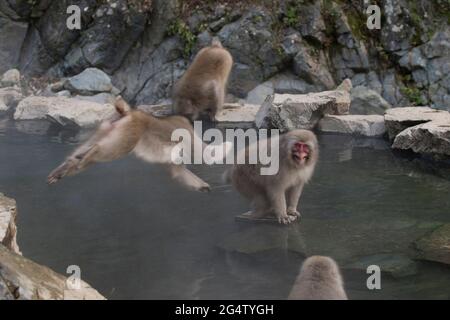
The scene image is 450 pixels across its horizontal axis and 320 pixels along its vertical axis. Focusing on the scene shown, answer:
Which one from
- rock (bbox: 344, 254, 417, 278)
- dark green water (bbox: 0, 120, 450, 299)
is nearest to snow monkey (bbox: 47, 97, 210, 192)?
dark green water (bbox: 0, 120, 450, 299)

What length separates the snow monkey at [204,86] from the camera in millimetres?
8734

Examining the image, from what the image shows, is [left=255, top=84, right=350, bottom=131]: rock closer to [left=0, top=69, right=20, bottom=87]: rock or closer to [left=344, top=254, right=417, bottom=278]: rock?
[left=344, top=254, right=417, bottom=278]: rock

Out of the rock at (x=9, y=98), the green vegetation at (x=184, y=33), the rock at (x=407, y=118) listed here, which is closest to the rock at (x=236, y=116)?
the rock at (x=407, y=118)

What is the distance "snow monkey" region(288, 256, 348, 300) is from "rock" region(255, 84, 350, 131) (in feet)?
16.8

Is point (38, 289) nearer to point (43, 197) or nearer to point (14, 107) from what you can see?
point (43, 197)

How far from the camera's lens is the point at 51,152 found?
7.57 meters

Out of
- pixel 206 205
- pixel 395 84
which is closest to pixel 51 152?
pixel 206 205

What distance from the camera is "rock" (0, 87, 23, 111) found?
10358 mm

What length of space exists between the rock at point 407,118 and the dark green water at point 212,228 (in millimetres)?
885

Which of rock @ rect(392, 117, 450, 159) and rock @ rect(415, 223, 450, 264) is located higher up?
rock @ rect(392, 117, 450, 159)

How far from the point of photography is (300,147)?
4.81 metres

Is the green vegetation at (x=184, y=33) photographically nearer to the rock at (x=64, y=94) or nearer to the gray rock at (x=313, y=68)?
the gray rock at (x=313, y=68)

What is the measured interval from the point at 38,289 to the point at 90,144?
5.94ft
